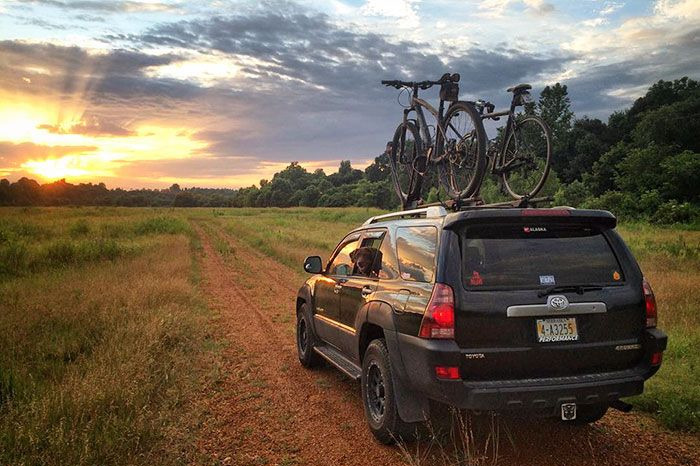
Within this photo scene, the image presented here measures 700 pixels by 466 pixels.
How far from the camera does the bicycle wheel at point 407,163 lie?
330 inches

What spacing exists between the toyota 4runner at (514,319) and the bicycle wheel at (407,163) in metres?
4.11

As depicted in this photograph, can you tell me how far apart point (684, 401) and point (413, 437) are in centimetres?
293

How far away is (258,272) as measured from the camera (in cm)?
1697

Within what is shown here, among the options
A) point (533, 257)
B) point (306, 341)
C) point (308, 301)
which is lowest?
point (306, 341)

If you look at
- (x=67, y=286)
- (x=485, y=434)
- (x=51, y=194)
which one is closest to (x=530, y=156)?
(x=485, y=434)

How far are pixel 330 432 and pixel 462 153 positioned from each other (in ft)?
13.0

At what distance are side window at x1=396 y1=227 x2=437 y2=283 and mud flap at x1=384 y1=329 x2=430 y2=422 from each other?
536mm

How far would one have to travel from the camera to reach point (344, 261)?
620 centimetres

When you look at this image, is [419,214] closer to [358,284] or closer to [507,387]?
[358,284]

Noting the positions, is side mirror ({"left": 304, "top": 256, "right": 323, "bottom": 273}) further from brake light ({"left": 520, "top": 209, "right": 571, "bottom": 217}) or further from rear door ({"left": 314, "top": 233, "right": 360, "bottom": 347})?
brake light ({"left": 520, "top": 209, "right": 571, "bottom": 217})

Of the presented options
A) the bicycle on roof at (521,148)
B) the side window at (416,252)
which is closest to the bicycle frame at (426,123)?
the bicycle on roof at (521,148)

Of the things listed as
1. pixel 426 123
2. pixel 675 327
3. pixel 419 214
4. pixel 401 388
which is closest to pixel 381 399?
pixel 401 388

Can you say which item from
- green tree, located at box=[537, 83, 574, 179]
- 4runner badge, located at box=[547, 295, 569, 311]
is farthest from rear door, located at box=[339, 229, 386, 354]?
green tree, located at box=[537, 83, 574, 179]

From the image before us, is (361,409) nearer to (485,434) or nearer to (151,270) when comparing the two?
(485,434)
